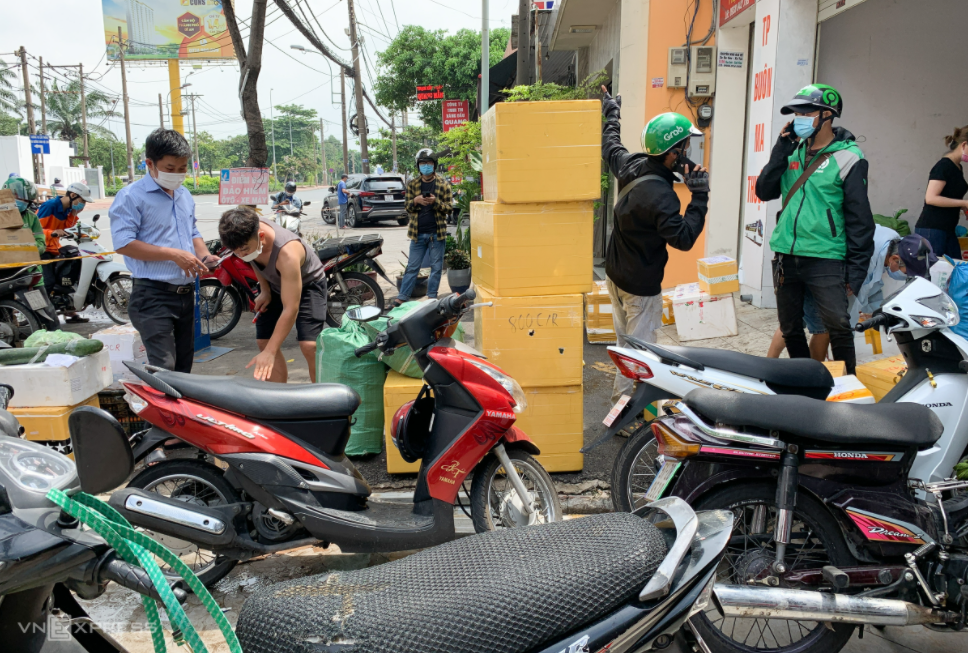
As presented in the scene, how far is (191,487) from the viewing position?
3.13 metres

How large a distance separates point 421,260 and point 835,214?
6.13m

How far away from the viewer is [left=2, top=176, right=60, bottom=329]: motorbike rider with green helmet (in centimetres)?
741

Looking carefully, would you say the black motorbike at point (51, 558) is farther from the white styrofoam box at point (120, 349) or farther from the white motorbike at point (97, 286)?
the white motorbike at point (97, 286)

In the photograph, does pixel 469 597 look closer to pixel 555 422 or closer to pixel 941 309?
pixel 941 309

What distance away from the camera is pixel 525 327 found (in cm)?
396

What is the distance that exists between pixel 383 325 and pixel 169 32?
48.4m

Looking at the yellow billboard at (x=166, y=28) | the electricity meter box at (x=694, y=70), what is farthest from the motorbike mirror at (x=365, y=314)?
the yellow billboard at (x=166, y=28)

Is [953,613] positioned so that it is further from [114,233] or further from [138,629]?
[114,233]

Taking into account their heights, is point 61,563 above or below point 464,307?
below

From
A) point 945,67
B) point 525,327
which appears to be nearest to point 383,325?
point 525,327

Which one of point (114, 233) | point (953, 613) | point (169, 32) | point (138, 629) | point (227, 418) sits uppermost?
point (169, 32)

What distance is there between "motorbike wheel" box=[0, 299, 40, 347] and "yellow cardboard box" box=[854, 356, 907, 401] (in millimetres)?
7646

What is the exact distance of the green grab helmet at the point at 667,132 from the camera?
4141 millimetres

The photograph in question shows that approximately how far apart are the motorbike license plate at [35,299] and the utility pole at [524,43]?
298 inches
